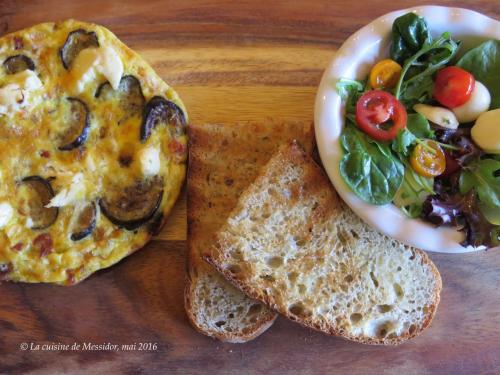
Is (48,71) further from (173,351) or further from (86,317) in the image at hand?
(173,351)

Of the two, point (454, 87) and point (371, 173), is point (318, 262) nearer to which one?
point (371, 173)

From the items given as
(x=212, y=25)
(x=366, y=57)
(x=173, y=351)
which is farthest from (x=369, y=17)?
(x=173, y=351)

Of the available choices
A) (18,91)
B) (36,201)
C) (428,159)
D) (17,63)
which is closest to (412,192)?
(428,159)

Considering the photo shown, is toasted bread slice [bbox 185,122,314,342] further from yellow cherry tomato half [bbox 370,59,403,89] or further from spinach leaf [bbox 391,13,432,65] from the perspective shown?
spinach leaf [bbox 391,13,432,65]

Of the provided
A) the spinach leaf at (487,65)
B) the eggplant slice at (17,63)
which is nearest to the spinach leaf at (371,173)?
the spinach leaf at (487,65)

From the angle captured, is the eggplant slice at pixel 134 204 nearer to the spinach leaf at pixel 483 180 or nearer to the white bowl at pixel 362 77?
the white bowl at pixel 362 77
